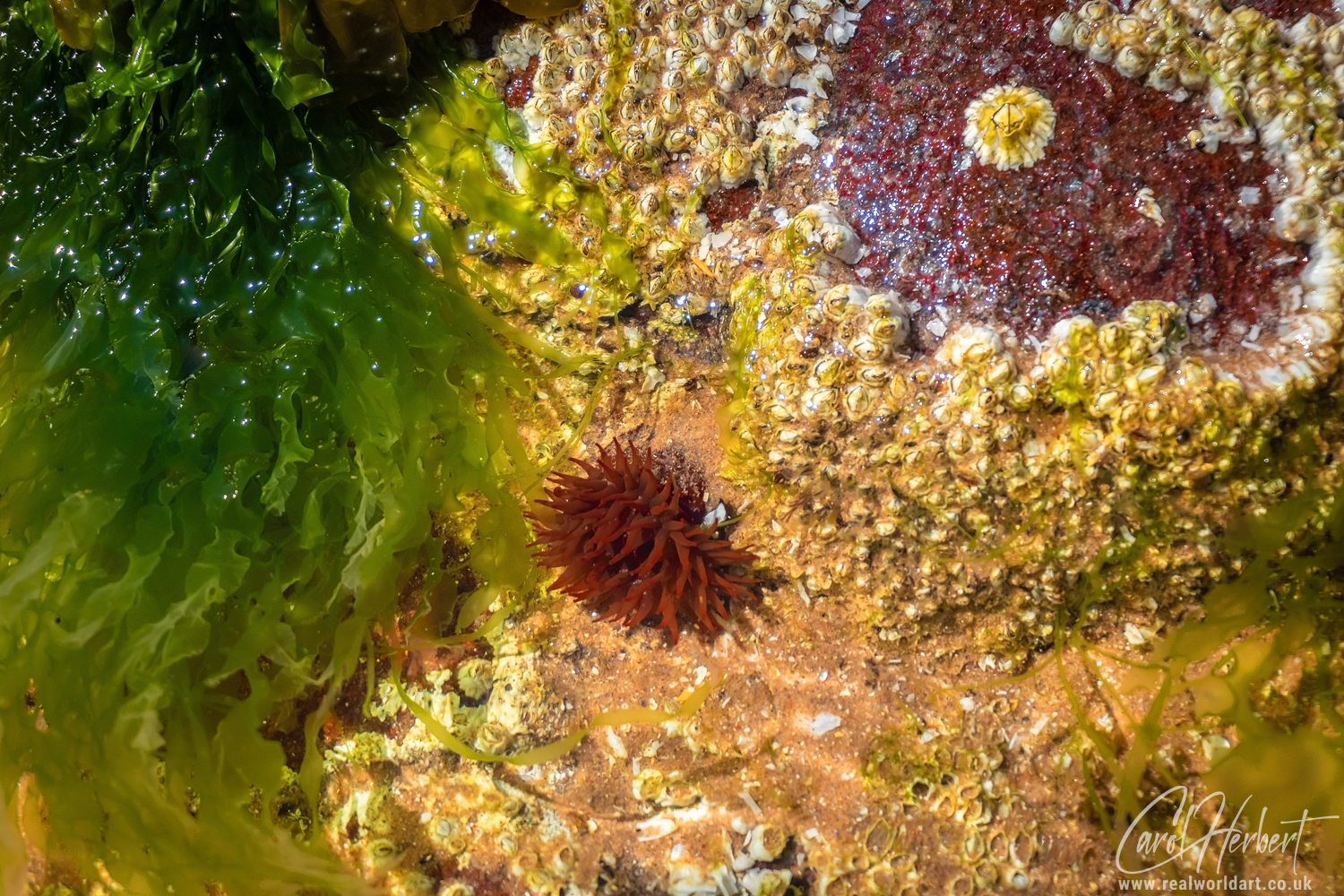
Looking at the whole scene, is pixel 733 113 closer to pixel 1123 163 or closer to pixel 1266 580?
pixel 1123 163

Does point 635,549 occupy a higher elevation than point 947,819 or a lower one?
higher

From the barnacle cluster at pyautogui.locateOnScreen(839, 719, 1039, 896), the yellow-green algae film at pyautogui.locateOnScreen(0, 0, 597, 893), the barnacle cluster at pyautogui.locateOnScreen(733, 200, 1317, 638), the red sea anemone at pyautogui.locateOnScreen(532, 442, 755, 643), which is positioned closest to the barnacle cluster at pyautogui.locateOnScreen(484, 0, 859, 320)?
the yellow-green algae film at pyautogui.locateOnScreen(0, 0, 597, 893)

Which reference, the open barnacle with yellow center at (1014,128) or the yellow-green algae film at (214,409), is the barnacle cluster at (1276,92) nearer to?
the open barnacle with yellow center at (1014,128)

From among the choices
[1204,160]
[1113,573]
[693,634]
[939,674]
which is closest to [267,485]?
[693,634]

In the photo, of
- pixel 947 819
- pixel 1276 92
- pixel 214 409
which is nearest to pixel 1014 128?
pixel 1276 92

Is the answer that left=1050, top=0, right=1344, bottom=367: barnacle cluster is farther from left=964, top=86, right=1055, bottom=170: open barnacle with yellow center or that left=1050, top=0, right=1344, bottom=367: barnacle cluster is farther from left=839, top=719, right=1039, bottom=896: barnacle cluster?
left=839, top=719, right=1039, bottom=896: barnacle cluster

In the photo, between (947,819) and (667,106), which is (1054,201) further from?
(947,819)
